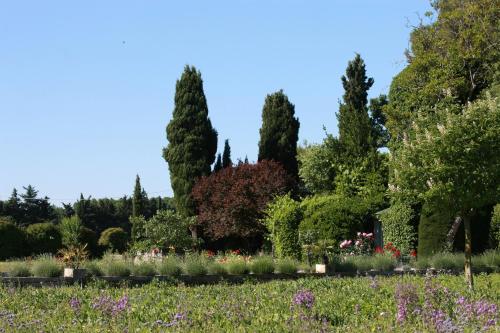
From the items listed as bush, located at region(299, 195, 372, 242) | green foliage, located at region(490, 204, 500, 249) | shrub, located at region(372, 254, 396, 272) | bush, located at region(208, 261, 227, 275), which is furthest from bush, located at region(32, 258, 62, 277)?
green foliage, located at region(490, 204, 500, 249)

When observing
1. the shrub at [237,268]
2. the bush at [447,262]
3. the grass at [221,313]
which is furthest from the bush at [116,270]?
the bush at [447,262]

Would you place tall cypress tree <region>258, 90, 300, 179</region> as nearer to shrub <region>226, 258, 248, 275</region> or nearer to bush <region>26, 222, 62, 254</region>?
bush <region>26, 222, 62, 254</region>

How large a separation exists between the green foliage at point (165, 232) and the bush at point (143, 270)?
480 inches

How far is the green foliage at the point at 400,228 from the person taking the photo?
2427 cm

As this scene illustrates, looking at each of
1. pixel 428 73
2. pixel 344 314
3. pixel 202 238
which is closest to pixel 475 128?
pixel 344 314

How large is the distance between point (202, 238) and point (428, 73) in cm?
1362

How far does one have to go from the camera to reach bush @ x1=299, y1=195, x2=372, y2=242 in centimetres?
2544

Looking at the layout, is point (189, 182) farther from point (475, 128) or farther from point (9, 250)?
point (475, 128)

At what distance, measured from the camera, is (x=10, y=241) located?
30.7m

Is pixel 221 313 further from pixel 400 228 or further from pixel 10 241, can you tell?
pixel 10 241

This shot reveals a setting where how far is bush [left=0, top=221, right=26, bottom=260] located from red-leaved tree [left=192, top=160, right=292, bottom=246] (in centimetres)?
827

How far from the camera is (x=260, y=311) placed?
29.9ft

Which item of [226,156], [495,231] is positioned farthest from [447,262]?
[226,156]

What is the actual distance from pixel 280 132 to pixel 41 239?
13.7 meters
